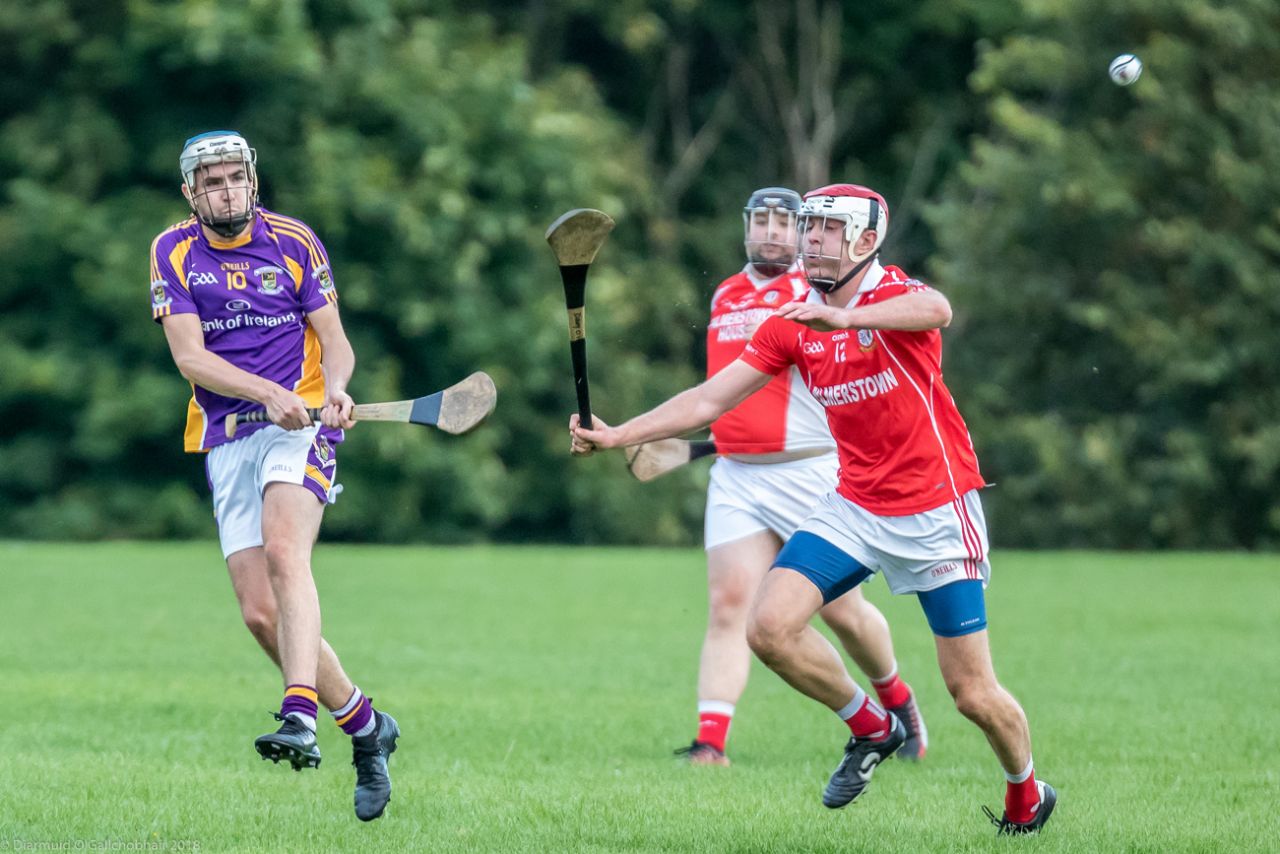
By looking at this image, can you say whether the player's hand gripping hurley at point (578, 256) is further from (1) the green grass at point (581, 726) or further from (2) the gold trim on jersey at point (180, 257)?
(1) the green grass at point (581, 726)

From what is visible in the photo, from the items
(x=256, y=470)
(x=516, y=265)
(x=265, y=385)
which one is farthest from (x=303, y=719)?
(x=516, y=265)

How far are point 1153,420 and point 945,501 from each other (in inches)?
923

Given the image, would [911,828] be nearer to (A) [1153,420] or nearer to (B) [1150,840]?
(B) [1150,840]

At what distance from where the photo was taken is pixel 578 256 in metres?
6.64

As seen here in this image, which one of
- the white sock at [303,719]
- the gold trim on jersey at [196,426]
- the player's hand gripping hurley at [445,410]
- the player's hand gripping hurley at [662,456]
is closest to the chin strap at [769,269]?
the player's hand gripping hurley at [662,456]

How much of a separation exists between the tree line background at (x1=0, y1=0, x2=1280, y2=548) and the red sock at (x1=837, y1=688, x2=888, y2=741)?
2098 cm

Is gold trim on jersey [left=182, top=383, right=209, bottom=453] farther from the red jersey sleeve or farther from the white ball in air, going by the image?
the white ball in air

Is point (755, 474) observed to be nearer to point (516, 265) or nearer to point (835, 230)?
point (835, 230)

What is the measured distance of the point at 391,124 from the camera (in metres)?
29.0

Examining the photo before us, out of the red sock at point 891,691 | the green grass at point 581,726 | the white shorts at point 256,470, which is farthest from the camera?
the red sock at point 891,691

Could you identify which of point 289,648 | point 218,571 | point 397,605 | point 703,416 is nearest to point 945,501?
point 703,416

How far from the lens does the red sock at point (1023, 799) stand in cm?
669

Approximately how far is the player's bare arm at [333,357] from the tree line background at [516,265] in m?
20.7

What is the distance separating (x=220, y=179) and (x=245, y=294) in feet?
1.43
